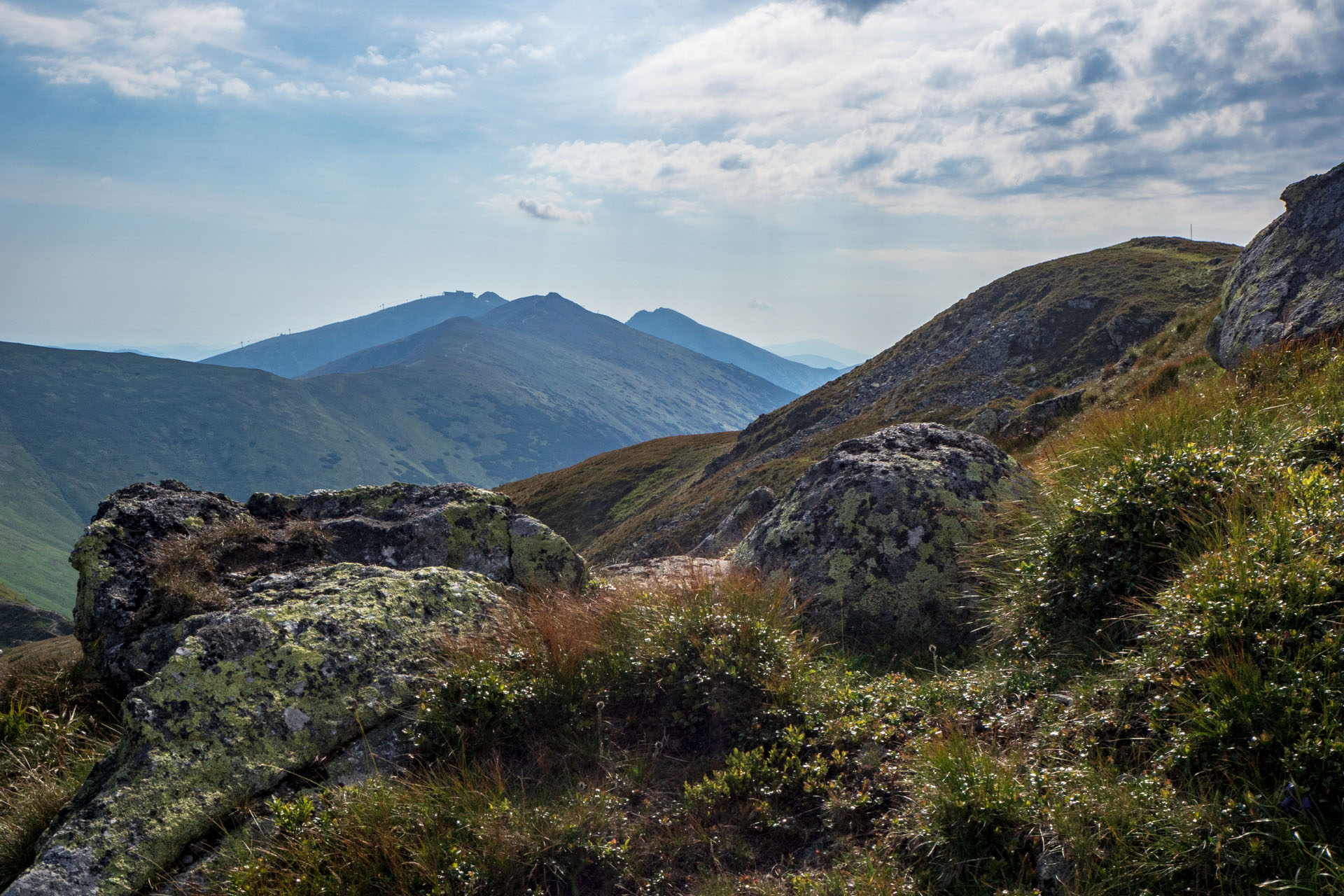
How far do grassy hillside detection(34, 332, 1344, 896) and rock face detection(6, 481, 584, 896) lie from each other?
52cm

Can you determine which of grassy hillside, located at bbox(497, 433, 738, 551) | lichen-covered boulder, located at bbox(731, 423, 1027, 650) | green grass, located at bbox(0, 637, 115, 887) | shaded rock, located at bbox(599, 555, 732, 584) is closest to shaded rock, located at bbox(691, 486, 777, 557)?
shaded rock, located at bbox(599, 555, 732, 584)

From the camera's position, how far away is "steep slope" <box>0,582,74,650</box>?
11206 centimetres

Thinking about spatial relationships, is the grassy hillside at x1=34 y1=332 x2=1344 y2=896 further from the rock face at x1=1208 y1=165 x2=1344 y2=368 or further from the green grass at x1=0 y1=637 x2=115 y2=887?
the rock face at x1=1208 y1=165 x2=1344 y2=368

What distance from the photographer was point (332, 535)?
9.41m

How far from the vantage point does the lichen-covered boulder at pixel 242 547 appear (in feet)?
25.3

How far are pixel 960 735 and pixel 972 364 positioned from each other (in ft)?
300

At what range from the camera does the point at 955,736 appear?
5.00 m

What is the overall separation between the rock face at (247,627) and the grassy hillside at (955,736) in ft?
1.71

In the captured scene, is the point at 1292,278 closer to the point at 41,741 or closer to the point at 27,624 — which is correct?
the point at 41,741

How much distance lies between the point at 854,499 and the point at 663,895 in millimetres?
6241

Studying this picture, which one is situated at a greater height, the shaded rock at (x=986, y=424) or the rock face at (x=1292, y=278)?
the rock face at (x=1292, y=278)

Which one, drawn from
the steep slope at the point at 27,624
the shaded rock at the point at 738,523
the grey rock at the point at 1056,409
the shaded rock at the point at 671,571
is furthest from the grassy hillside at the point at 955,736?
the steep slope at the point at 27,624

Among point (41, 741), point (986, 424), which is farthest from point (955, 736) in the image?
point (986, 424)

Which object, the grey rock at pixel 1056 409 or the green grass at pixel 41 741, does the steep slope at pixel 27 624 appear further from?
the grey rock at pixel 1056 409
